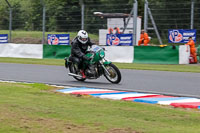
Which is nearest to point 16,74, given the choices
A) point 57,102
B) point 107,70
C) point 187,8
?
point 107,70

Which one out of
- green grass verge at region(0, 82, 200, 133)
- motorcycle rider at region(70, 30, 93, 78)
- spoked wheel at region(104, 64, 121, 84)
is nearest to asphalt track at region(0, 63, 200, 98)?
spoked wheel at region(104, 64, 121, 84)

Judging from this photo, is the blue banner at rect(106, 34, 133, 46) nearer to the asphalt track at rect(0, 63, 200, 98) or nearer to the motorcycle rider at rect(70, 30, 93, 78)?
the asphalt track at rect(0, 63, 200, 98)

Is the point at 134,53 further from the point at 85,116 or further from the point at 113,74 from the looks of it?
the point at 85,116

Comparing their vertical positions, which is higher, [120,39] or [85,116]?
[120,39]

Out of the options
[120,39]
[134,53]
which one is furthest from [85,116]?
[120,39]

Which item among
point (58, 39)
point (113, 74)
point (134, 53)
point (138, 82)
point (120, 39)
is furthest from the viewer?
point (58, 39)

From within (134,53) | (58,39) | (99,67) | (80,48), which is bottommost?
(99,67)

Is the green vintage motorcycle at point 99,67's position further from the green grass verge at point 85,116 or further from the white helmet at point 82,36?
the green grass verge at point 85,116

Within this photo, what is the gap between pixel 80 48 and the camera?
39.7 feet

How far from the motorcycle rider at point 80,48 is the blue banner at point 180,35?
10.9 m

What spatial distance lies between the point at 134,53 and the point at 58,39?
6.24 meters

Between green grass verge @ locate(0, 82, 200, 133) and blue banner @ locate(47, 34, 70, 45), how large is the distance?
16.6 m

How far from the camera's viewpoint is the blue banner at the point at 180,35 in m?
22.0

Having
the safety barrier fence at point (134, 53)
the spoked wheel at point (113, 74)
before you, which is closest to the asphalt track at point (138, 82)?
the spoked wheel at point (113, 74)
